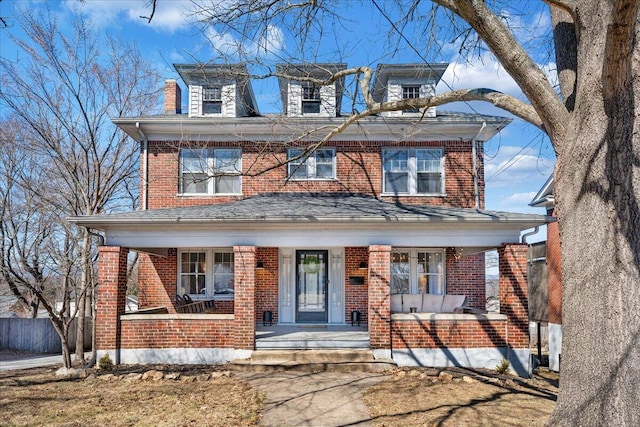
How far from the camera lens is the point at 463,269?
522 inches

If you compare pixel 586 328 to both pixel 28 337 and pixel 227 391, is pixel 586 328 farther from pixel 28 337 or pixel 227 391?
pixel 28 337

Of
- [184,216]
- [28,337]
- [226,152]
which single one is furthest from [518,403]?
[28,337]

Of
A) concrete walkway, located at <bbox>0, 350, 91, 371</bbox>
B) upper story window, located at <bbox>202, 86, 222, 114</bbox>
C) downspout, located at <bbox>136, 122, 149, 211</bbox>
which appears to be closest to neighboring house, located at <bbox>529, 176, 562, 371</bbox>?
upper story window, located at <bbox>202, 86, 222, 114</bbox>

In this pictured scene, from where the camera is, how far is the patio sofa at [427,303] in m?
11.7

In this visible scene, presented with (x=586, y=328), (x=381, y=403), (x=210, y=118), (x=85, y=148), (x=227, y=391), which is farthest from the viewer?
(x=210, y=118)

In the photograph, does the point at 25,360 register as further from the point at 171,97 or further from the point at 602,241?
the point at 602,241

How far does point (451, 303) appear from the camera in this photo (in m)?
11.8

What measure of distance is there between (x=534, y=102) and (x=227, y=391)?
673 cm

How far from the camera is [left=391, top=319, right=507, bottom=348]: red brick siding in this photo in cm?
1022

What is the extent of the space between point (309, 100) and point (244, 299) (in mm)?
6705

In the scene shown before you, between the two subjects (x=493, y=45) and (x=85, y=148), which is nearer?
(x=493, y=45)

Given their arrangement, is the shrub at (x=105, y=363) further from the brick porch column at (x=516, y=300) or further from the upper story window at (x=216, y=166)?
the brick porch column at (x=516, y=300)

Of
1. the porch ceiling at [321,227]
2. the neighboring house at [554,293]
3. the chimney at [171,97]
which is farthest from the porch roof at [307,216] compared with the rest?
the chimney at [171,97]

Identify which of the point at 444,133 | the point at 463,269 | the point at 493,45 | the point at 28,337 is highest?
the point at 444,133
